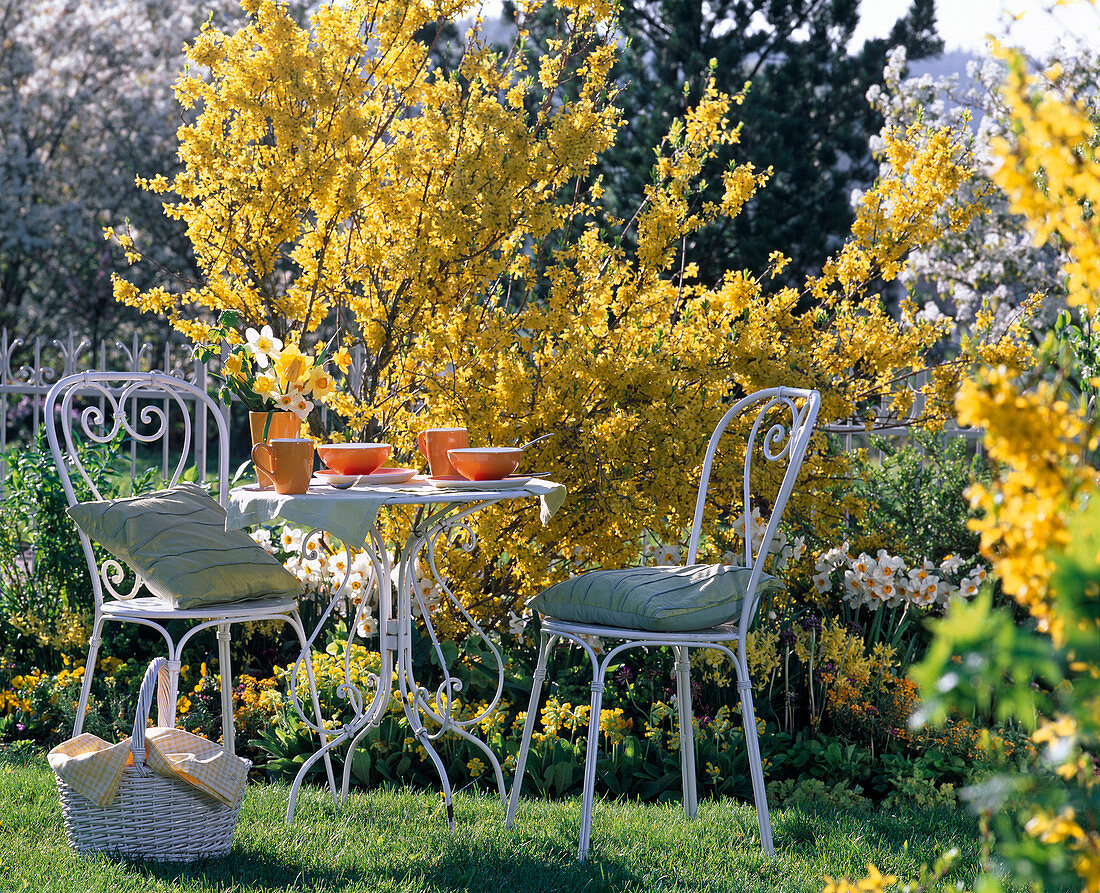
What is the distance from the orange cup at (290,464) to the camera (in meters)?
2.45

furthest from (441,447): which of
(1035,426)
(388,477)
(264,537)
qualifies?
(1035,426)

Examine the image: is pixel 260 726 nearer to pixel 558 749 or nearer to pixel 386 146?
pixel 558 749

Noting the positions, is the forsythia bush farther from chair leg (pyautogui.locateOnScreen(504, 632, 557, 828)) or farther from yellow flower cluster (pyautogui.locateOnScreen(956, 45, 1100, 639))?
yellow flower cluster (pyautogui.locateOnScreen(956, 45, 1100, 639))

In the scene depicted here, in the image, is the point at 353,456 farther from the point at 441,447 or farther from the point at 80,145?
the point at 80,145

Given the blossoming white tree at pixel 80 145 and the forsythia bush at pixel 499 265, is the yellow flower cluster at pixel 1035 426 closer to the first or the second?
the forsythia bush at pixel 499 265

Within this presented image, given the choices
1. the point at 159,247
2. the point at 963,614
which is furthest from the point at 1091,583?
the point at 159,247

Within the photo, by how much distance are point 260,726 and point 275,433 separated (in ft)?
3.80

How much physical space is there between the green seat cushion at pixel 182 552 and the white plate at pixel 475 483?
0.52m

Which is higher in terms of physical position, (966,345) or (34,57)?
(34,57)

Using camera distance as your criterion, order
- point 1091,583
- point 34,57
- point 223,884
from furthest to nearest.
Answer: point 34,57 → point 223,884 → point 1091,583

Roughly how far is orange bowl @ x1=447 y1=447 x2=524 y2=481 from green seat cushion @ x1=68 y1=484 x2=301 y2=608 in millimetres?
595

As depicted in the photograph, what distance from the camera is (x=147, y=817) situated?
239 cm

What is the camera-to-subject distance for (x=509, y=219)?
10.6 ft

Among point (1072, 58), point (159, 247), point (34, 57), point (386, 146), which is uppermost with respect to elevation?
point (34, 57)
